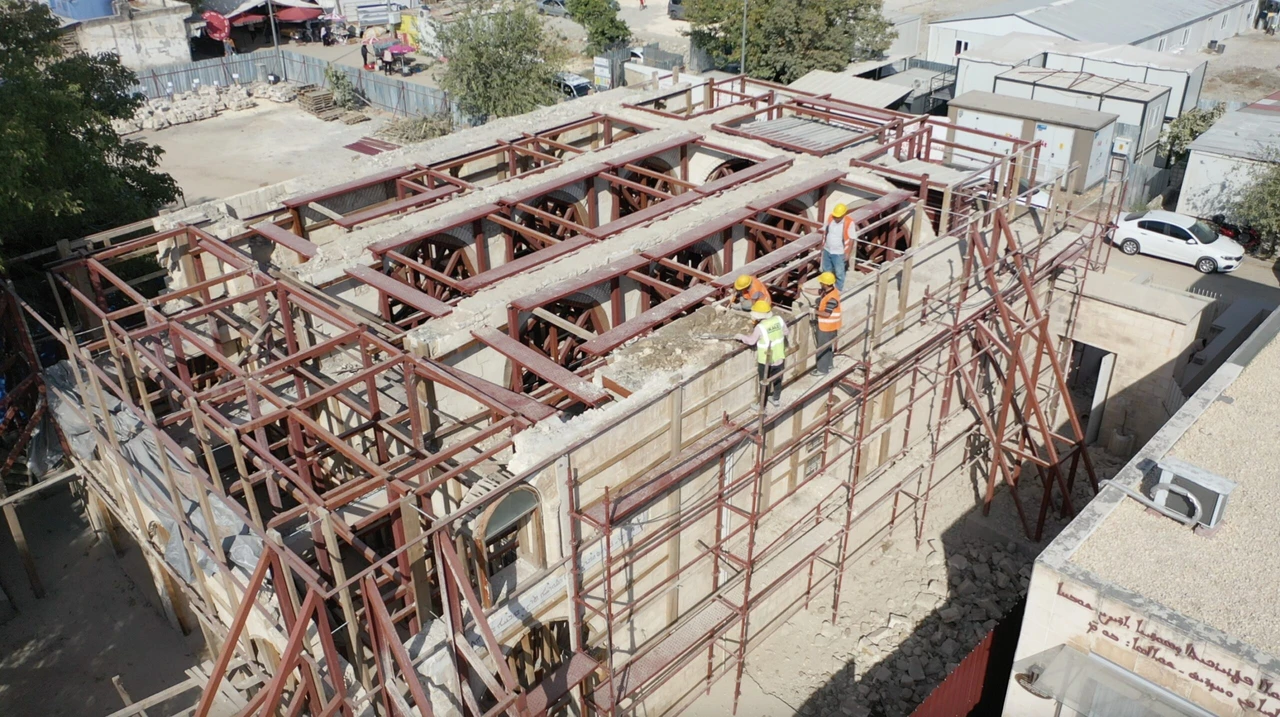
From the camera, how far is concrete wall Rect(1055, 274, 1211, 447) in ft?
73.8

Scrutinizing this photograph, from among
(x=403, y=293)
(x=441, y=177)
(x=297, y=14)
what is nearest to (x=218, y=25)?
(x=297, y=14)

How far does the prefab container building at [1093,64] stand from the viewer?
40094 mm


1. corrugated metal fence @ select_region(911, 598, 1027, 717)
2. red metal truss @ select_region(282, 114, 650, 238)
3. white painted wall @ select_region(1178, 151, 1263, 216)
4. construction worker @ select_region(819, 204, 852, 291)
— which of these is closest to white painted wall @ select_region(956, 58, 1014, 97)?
white painted wall @ select_region(1178, 151, 1263, 216)

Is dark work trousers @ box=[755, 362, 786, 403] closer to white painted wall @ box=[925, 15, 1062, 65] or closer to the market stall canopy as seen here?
white painted wall @ box=[925, 15, 1062, 65]

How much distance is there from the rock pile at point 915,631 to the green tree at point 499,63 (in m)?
29.9

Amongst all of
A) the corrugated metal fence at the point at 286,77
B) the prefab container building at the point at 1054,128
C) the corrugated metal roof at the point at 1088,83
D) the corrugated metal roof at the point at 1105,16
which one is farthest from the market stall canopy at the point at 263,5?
the corrugated metal roof at the point at 1088,83

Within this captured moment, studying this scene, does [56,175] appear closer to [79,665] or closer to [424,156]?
[424,156]

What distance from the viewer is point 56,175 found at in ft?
62.0

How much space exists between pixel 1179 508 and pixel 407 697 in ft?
33.5

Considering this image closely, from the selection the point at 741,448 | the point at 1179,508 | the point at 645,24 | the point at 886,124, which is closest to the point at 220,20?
the point at 645,24

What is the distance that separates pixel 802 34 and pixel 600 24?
14.7m

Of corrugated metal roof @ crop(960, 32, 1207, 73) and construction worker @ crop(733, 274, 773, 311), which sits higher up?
construction worker @ crop(733, 274, 773, 311)

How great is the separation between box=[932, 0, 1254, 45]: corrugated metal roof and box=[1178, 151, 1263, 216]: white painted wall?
15.7 metres

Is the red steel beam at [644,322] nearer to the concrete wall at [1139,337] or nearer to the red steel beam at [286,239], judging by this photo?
the red steel beam at [286,239]
